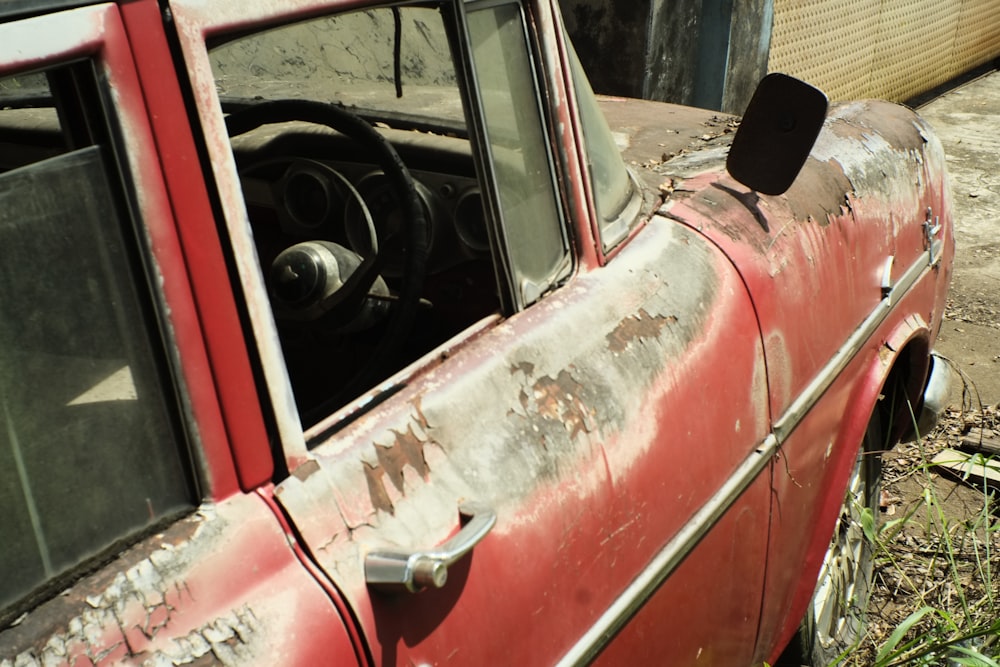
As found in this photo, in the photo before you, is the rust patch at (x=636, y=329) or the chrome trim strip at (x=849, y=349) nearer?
the rust patch at (x=636, y=329)

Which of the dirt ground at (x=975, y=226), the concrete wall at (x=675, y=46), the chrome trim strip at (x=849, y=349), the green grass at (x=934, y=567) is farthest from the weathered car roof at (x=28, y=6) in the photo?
the concrete wall at (x=675, y=46)

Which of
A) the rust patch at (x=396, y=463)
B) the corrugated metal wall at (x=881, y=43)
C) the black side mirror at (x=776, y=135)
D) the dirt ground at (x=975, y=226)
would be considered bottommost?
the dirt ground at (x=975, y=226)

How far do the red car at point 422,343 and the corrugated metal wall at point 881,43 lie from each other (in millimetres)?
4350

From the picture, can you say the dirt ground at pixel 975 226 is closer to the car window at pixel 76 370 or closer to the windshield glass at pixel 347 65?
the windshield glass at pixel 347 65

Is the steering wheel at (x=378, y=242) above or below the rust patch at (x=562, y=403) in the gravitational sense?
above

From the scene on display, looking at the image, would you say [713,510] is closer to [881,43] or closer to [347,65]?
[347,65]

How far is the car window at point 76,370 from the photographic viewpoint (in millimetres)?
1050

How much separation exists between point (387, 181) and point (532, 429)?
2.39 ft

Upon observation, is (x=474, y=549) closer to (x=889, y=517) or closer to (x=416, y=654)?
(x=416, y=654)

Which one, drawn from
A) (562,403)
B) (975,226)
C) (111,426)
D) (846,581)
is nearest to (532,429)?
(562,403)

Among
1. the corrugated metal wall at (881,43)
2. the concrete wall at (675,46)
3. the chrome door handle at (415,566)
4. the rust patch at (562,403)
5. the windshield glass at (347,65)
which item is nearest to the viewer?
the chrome door handle at (415,566)

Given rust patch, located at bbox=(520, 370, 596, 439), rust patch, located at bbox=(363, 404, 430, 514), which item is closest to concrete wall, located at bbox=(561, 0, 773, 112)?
rust patch, located at bbox=(520, 370, 596, 439)

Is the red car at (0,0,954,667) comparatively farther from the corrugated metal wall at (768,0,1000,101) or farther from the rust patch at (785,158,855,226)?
the corrugated metal wall at (768,0,1000,101)

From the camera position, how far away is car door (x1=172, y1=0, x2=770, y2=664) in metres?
1.26
